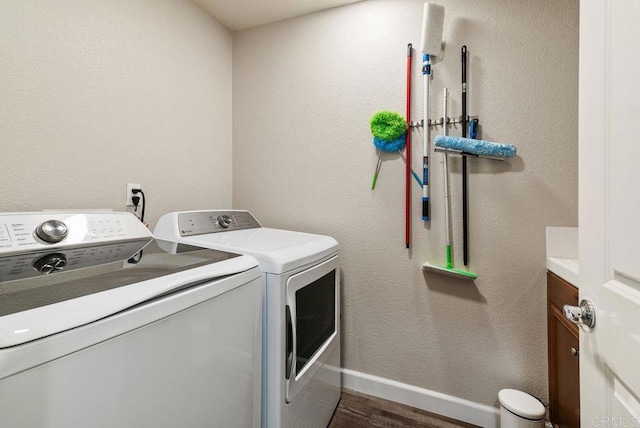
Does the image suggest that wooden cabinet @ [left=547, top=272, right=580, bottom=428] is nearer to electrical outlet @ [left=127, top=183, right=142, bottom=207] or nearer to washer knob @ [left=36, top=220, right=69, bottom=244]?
washer knob @ [left=36, top=220, right=69, bottom=244]

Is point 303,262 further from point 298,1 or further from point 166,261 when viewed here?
point 298,1

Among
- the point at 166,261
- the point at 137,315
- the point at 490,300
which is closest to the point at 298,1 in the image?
the point at 166,261

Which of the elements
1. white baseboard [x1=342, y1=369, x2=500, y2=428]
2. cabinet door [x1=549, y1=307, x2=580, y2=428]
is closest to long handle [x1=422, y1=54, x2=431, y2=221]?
→ cabinet door [x1=549, y1=307, x2=580, y2=428]

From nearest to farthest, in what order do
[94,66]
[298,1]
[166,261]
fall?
[166,261]
[94,66]
[298,1]

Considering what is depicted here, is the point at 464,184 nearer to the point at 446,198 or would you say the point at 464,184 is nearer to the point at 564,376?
the point at 446,198

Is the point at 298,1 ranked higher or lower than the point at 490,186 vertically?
higher

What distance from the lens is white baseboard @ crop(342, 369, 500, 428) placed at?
1519mm

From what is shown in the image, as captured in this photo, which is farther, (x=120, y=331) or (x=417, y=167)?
(x=417, y=167)

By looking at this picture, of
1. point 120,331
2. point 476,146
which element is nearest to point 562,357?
point 476,146

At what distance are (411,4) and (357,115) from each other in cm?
69

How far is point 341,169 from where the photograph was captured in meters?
1.81

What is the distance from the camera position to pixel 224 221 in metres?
1.64

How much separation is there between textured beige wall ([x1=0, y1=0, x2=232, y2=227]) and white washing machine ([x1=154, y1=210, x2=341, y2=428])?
36cm

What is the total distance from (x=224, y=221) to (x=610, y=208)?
1591 millimetres
